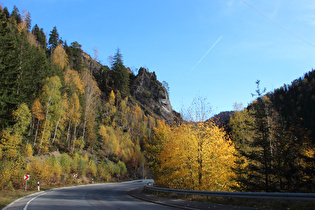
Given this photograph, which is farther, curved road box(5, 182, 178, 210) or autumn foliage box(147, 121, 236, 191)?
autumn foliage box(147, 121, 236, 191)

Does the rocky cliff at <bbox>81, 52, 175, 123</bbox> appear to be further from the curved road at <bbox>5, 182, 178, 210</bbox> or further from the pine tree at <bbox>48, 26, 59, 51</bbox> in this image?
the curved road at <bbox>5, 182, 178, 210</bbox>

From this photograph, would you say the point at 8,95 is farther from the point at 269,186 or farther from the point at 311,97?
the point at 311,97

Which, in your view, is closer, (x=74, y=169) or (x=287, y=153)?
(x=287, y=153)

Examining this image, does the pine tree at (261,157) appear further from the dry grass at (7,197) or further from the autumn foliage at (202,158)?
the dry grass at (7,197)

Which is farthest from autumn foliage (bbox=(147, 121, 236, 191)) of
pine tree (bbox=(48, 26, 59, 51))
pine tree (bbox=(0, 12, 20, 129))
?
pine tree (bbox=(48, 26, 59, 51))

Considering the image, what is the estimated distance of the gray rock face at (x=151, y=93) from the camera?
11076 centimetres

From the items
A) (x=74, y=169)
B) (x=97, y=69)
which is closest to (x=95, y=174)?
(x=74, y=169)

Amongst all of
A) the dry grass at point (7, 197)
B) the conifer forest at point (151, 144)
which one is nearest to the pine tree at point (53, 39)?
the conifer forest at point (151, 144)

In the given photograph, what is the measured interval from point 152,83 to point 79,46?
4561 cm

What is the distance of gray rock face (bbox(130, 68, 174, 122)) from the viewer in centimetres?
11076

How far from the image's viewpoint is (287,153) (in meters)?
12.6

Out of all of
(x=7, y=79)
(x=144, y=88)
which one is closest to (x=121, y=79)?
(x=144, y=88)

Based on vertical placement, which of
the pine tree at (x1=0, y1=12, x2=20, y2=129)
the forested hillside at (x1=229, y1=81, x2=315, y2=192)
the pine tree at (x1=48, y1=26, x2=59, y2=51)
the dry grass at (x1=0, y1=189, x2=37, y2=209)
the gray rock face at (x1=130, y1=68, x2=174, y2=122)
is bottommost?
the dry grass at (x1=0, y1=189, x2=37, y2=209)

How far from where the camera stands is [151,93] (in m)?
116
